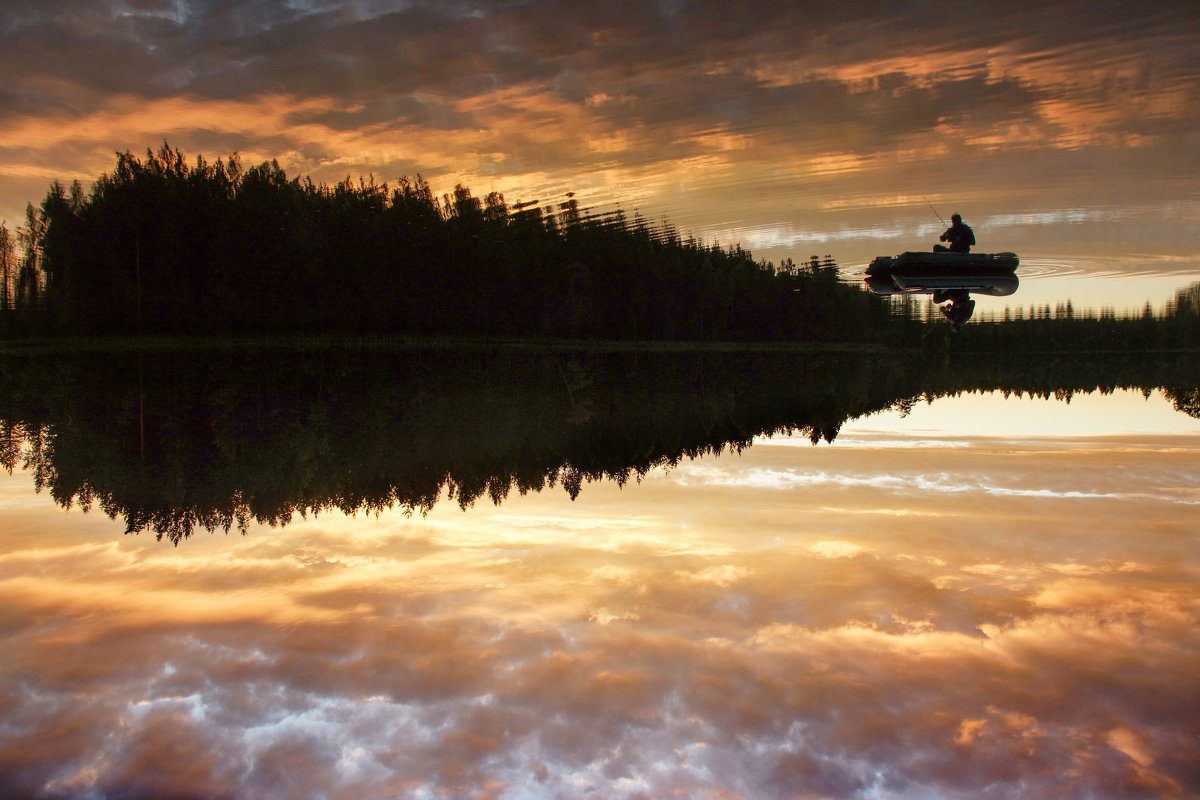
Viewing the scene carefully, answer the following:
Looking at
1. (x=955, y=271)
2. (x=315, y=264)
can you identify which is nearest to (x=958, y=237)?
(x=955, y=271)

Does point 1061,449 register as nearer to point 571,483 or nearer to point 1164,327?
point 571,483

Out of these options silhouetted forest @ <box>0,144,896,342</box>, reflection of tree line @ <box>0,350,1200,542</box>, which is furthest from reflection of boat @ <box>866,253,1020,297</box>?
silhouetted forest @ <box>0,144,896,342</box>

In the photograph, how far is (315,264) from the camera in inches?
2397

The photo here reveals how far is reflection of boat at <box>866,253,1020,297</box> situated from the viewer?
57.6 ft

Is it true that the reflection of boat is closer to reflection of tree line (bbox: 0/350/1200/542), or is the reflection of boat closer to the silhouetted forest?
reflection of tree line (bbox: 0/350/1200/542)

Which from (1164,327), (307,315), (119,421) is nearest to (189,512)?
(119,421)

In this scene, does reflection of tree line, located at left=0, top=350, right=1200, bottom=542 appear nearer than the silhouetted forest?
Yes

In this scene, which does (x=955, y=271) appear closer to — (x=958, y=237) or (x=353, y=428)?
(x=958, y=237)

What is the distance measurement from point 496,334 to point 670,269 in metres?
24.4

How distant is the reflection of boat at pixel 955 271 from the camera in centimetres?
1755

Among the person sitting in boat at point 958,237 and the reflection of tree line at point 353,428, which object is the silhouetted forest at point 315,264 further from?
the person sitting in boat at point 958,237

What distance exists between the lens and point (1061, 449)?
47.6 ft

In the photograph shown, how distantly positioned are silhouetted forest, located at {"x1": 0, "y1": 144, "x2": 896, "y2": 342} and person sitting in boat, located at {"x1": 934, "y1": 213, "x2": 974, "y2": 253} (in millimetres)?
51716

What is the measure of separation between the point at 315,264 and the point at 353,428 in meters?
47.8
